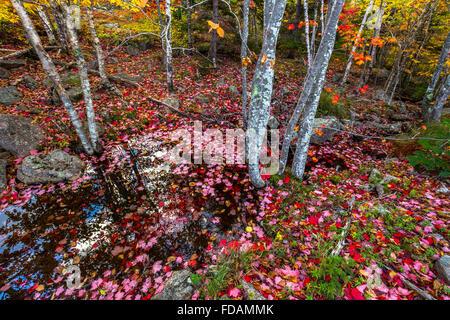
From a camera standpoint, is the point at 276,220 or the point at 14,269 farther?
the point at 276,220

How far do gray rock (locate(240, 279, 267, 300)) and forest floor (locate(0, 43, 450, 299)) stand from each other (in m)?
0.07

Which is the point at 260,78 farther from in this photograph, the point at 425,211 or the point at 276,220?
the point at 425,211

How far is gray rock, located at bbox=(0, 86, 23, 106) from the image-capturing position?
6.68m

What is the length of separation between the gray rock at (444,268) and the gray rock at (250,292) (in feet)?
8.39

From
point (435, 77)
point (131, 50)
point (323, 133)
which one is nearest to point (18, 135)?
point (131, 50)

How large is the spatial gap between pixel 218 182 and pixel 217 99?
5.95 meters

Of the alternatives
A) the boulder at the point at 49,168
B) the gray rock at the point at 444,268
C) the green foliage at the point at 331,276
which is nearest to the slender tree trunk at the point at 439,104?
the gray rock at the point at 444,268

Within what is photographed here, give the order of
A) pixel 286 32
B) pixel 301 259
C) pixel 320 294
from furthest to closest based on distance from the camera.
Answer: pixel 286 32 < pixel 301 259 < pixel 320 294

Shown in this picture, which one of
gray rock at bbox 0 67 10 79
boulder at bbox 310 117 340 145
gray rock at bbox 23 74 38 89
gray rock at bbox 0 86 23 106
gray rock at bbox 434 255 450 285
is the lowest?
gray rock at bbox 434 255 450 285

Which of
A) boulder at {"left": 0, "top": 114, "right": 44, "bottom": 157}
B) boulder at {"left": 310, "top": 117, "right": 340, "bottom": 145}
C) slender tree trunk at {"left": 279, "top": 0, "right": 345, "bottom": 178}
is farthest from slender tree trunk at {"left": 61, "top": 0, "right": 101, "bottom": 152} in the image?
boulder at {"left": 310, "top": 117, "right": 340, "bottom": 145}

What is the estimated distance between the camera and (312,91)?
418cm

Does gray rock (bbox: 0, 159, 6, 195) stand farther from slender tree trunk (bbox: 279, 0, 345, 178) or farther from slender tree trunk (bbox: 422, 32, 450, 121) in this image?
slender tree trunk (bbox: 422, 32, 450, 121)

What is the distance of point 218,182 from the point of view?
5.27 meters
